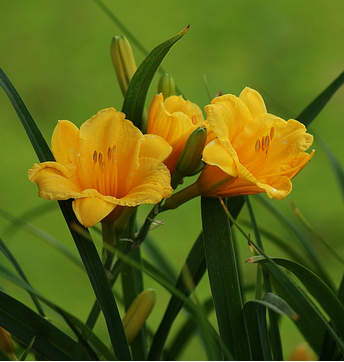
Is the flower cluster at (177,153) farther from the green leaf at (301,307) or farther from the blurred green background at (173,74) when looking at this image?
the blurred green background at (173,74)

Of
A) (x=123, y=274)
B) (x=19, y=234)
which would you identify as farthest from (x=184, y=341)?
(x=19, y=234)

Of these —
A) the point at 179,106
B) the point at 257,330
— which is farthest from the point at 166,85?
the point at 257,330

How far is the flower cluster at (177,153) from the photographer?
0.41 meters

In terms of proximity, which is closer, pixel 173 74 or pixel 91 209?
pixel 91 209

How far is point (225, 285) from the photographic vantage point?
431 millimetres

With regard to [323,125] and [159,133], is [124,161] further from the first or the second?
[323,125]

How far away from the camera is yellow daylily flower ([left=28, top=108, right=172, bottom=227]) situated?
0.41m

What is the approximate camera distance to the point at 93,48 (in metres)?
2.01

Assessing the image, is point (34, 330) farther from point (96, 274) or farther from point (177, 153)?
point (177, 153)

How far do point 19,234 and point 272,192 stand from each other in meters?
1.29

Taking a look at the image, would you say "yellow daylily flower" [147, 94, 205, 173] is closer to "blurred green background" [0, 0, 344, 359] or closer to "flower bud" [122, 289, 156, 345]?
"flower bud" [122, 289, 156, 345]

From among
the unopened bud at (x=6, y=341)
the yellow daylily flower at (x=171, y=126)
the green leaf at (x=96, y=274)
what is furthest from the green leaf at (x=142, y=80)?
the unopened bud at (x=6, y=341)

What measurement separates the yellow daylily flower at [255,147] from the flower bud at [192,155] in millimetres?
11

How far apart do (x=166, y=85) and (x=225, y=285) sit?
0.21m
